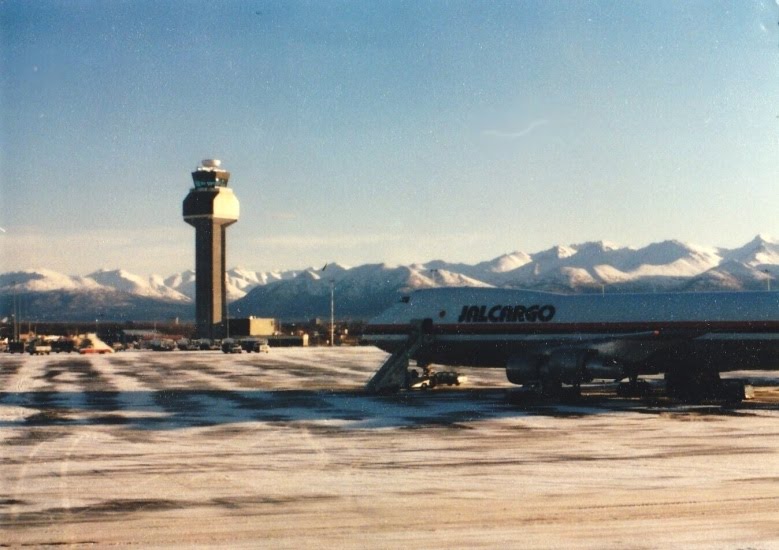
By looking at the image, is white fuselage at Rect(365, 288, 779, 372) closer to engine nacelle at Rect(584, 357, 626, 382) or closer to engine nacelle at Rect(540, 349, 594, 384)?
engine nacelle at Rect(540, 349, 594, 384)

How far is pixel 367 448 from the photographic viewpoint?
2662 centimetres

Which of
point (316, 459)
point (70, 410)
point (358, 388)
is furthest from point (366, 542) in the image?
point (358, 388)

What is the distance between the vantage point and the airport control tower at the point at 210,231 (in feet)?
604

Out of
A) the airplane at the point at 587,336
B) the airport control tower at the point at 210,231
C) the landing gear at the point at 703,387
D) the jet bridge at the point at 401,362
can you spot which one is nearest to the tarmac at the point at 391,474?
the landing gear at the point at 703,387

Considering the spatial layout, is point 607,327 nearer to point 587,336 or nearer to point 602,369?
point 587,336

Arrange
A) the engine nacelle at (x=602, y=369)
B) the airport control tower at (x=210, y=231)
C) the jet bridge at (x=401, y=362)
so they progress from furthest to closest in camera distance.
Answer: the airport control tower at (x=210, y=231)
the jet bridge at (x=401, y=362)
the engine nacelle at (x=602, y=369)

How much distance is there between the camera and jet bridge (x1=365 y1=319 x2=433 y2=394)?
4781 cm

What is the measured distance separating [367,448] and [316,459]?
7.83ft

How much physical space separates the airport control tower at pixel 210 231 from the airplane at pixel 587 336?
139 meters

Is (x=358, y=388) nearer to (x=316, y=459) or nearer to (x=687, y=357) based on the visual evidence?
(x=687, y=357)

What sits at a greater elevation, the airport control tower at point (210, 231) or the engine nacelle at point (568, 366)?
the airport control tower at point (210, 231)

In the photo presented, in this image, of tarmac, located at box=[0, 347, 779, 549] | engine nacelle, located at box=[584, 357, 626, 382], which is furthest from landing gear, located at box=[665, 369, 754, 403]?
engine nacelle, located at box=[584, 357, 626, 382]

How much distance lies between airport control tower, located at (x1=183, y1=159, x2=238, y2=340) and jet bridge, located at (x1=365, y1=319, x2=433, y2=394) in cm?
13998

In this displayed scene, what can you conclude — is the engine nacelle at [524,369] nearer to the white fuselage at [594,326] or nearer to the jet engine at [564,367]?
the jet engine at [564,367]
